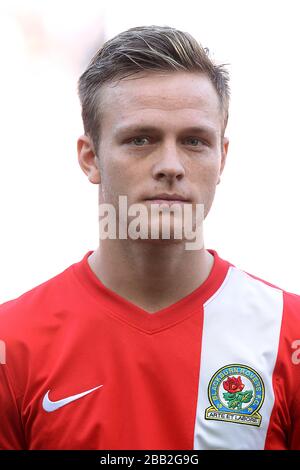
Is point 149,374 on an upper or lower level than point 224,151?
lower

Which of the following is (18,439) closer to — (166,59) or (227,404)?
(227,404)

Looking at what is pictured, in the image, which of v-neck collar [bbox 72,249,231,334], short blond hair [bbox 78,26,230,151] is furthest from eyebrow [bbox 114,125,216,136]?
v-neck collar [bbox 72,249,231,334]

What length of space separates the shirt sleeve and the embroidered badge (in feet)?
2.57

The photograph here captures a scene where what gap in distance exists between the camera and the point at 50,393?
262 cm

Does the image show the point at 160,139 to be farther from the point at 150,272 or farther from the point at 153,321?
the point at 153,321

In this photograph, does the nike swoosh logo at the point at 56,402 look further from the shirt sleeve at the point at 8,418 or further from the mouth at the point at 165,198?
the mouth at the point at 165,198

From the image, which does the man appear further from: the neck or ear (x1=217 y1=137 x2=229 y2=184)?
ear (x1=217 y1=137 x2=229 y2=184)

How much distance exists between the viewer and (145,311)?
279 cm

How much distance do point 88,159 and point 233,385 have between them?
47.0 inches

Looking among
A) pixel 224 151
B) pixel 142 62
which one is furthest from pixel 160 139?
pixel 224 151

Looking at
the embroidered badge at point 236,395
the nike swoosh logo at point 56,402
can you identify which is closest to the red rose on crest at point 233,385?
the embroidered badge at point 236,395

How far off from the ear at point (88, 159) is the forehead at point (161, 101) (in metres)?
0.18

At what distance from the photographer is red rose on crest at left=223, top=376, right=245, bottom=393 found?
2.70 m

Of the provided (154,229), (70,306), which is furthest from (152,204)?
(70,306)
